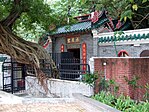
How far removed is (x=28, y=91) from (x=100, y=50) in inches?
143

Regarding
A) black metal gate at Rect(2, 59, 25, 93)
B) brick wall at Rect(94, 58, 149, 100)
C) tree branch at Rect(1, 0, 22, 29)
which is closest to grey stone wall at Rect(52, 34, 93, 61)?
black metal gate at Rect(2, 59, 25, 93)

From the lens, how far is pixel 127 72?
22.2 ft

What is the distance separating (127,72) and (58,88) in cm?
284

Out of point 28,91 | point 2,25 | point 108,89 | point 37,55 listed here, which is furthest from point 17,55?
point 108,89

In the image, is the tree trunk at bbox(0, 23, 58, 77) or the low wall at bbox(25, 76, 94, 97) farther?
the tree trunk at bbox(0, 23, 58, 77)

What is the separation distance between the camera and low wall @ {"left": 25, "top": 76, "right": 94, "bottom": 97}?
7.51 metres

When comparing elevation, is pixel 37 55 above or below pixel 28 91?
above

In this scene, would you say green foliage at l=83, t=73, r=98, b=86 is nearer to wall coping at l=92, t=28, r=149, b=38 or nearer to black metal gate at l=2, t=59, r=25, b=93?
wall coping at l=92, t=28, r=149, b=38

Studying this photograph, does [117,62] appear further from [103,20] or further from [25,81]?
[25,81]

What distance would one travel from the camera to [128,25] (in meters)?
11.4

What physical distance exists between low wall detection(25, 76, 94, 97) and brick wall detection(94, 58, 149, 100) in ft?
1.54

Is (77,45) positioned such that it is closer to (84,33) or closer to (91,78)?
(84,33)

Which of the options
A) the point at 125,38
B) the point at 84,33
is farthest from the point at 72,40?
the point at 125,38

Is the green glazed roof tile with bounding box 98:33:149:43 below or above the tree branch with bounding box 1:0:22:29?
below
